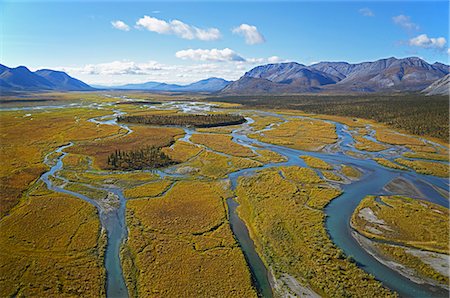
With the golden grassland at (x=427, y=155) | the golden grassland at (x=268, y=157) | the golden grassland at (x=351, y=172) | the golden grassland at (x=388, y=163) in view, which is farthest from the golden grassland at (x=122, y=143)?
the golden grassland at (x=427, y=155)

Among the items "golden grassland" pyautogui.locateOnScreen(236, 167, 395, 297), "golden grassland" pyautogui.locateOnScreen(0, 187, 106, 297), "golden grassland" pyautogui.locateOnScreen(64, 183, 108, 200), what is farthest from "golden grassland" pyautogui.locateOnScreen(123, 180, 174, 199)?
"golden grassland" pyautogui.locateOnScreen(236, 167, 395, 297)

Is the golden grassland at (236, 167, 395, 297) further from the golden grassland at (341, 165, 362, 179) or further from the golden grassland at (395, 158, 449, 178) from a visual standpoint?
the golden grassland at (395, 158, 449, 178)

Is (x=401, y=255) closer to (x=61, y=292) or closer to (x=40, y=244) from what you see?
(x=61, y=292)

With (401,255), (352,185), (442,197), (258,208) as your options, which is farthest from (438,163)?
(258,208)

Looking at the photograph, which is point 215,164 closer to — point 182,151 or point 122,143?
point 182,151

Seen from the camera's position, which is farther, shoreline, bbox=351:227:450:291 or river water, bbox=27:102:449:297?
shoreline, bbox=351:227:450:291

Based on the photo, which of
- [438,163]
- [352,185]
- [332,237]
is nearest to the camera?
[332,237]

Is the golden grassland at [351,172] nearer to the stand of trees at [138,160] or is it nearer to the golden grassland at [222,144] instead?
the golden grassland at [222,144]

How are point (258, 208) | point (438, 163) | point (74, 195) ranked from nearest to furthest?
point (258, 208) < point (74, 195) < point (438, 163)
